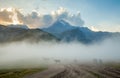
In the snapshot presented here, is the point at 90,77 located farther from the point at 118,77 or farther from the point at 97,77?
the point at 118,77

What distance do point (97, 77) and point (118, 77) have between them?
645 centimetres

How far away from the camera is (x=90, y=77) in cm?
7112

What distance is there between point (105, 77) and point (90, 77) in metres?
4.70

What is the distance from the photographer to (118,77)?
2670 inches

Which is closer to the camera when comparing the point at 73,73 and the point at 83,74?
the point at 83,74

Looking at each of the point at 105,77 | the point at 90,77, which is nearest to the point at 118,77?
the point at 105,77

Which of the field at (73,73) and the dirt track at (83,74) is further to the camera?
the field at (73,73)

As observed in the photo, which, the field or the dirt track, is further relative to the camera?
the field

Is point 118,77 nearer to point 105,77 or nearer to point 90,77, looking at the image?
point 105,77

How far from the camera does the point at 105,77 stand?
6988cm

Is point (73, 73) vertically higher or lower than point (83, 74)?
higher

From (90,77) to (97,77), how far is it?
228cm
